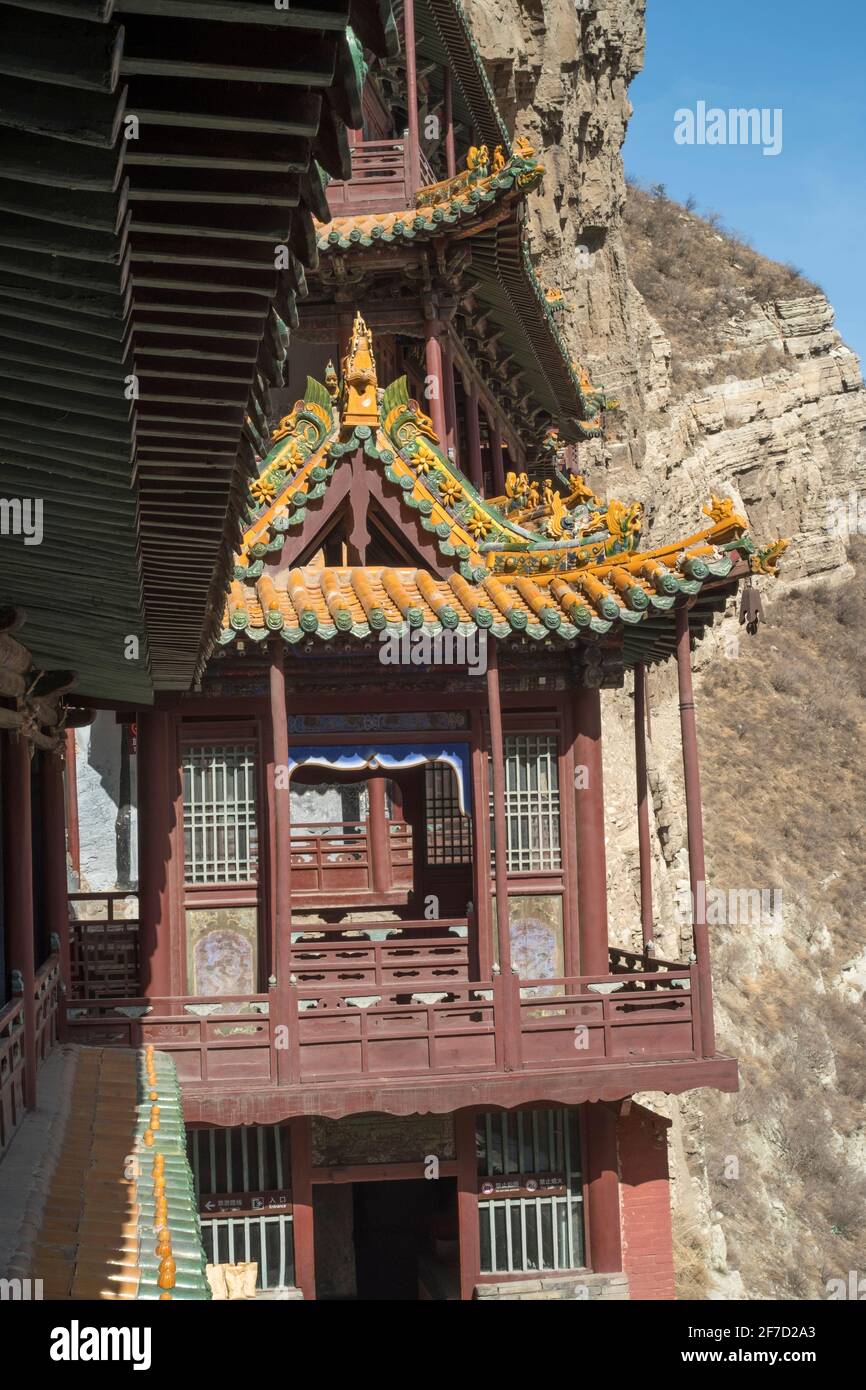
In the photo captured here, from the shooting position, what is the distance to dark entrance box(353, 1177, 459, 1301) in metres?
15.1

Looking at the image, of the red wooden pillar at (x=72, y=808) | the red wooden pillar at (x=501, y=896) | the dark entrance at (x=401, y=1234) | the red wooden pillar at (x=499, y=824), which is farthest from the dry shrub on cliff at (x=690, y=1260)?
the red wooden pillar at (x=72, y=808)

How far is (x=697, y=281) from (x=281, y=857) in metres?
47.4

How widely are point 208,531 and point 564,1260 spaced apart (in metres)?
9.19

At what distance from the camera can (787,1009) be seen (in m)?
36.1

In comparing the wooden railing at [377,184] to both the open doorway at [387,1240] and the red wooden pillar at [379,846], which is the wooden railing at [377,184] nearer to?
the red wooden pillar at [379,846]

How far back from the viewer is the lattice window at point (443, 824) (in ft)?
53.3

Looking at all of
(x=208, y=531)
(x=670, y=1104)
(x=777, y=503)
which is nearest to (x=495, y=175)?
(x=208, y=531)

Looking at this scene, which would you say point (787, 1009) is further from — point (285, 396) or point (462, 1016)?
point (462, 1016)

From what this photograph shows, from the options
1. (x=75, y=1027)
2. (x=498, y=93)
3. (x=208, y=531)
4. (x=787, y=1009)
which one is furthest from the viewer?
(x=787, y=1009)

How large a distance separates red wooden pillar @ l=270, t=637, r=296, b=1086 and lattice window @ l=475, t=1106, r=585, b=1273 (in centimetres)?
227

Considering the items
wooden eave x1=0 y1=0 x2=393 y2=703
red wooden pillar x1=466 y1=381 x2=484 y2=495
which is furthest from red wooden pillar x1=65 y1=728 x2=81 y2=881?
wooden eave x1=0 y1=0 x2=393 y2=703

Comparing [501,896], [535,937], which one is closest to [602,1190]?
[535,937]

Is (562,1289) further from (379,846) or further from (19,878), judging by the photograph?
(379,846)
